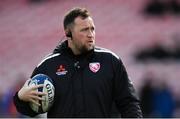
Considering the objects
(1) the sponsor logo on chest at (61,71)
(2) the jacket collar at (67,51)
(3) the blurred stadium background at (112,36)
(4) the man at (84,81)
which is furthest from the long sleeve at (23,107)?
(3) the blurred stadium background at (112,36)

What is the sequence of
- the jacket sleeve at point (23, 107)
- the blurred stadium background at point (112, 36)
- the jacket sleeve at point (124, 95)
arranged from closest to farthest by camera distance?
the jacket sleeve at point (124, 95), the jacket sleeve at point (23, 107), the blurred stadium background at point (112, 36)

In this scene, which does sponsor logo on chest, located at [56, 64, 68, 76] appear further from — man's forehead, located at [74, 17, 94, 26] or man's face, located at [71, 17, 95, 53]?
man's forehead, located at [74, 17, 94, 26]

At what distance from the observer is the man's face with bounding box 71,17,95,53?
16.1 feet

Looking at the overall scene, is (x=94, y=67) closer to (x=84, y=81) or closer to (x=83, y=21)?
(x=84, y=81)

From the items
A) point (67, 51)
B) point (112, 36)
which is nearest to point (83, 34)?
point (67, 51)

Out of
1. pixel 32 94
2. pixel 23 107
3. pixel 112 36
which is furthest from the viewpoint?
pixel 112 36

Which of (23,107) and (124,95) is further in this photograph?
(23,107)

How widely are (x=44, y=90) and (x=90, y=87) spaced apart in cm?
34

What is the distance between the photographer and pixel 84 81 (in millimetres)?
4938

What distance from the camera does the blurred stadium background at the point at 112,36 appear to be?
14.0 metres

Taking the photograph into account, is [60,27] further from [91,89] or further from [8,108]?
[91,89]

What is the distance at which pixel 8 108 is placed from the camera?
41.9 ft

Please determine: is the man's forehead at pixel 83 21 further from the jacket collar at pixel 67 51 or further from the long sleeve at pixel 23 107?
the long sleeve at pixel 23 107

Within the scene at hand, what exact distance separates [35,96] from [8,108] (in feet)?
26.2
